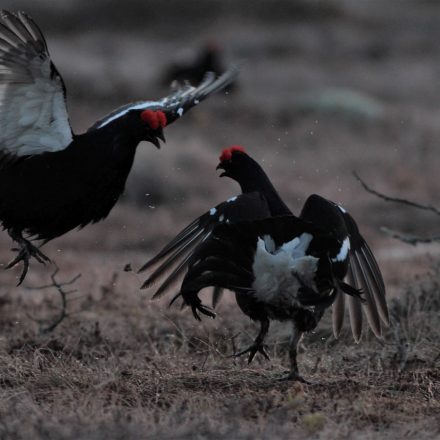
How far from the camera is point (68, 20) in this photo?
3095cm

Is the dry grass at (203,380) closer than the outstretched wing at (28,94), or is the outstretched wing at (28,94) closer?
the dry grass at (203,380)

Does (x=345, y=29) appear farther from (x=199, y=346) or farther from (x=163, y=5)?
(x=199, y=346)

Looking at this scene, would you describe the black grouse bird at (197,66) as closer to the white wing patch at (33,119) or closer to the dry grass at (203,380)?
the dry grass at (203,380)

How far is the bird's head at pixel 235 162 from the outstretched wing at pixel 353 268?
0.84m

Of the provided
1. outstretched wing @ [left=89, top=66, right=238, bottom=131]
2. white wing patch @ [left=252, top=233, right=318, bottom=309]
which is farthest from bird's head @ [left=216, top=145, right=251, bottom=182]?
white wing patch @ [left=252, top=233, right=318, bottom=309]

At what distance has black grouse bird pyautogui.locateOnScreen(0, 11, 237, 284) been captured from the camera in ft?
18.6

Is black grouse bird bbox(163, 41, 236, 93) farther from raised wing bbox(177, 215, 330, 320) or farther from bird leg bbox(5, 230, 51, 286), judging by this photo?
raised wing bbox(177, 215, 330, 320)

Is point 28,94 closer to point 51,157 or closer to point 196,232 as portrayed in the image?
point 51,157

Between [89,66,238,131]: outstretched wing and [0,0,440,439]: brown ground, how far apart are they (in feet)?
4.51

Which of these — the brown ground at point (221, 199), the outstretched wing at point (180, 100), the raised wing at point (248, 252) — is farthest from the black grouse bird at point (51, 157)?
the raised wing at point (248, 252)

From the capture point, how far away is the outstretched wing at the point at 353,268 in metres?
5.47

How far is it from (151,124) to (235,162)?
75cm

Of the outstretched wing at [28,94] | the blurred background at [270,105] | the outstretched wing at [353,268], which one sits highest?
the outstretched wing at [28,94]

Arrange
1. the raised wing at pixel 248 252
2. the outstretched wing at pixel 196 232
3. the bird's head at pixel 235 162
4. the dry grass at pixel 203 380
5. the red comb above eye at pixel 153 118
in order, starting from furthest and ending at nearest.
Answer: the bird's head at pixel 235 162 < the red comb above eye at pixel 153 118 < the outstretched wing at pixel 196 232 < the raised wing at pixel 248 252 < the dry grass at pixel 203 380
